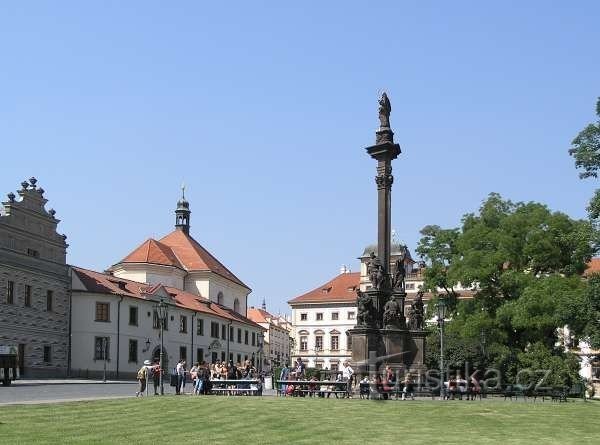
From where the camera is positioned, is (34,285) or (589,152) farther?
(34,285)

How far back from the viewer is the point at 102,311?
215 feet

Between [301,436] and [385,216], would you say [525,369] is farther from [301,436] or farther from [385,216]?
[301,436]

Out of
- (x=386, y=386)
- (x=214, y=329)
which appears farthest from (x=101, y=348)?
(x=386, y=386)

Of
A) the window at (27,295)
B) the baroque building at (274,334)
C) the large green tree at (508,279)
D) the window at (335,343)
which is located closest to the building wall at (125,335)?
the window at (27,295)

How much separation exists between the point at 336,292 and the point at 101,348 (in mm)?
56840

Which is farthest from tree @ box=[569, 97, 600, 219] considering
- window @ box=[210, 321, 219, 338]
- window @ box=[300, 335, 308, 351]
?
window @ box=[300, 335, 308, 351]

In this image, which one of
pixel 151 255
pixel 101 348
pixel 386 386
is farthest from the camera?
pixel 151 255

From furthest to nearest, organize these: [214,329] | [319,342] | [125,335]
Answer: [319,342] < [214,329] < [125,335]

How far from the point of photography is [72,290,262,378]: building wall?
64.0 meters

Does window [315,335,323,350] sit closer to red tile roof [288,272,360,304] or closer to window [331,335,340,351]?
window [331,335,340,351]

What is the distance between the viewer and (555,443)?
16.7m

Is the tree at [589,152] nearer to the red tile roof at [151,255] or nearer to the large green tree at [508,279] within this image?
the large green tree at [508,279]

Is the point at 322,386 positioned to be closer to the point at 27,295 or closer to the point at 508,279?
the point at 508,279

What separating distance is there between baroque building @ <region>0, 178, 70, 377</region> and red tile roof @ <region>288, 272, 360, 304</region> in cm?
5790
